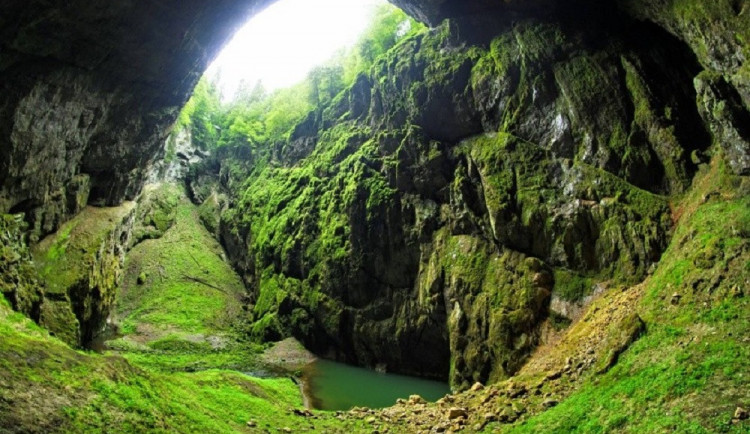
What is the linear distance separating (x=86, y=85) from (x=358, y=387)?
22.0 metres

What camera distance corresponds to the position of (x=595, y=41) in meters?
28.4

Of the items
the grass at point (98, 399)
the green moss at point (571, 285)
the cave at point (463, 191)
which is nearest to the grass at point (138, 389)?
the grass at point (98, 399)

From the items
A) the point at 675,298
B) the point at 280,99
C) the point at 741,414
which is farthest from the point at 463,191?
the point at 280,99

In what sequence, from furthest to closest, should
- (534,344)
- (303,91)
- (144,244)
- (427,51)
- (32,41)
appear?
1. (303,91)
2. (144,244)
3. (427,51)
4. (534,344)
5. (32,41)

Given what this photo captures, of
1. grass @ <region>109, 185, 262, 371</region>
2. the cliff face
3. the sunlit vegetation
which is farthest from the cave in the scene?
the sunlit vegetation

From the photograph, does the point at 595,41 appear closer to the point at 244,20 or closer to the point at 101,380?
the point at 244,20

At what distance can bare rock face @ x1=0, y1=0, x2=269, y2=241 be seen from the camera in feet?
64.1

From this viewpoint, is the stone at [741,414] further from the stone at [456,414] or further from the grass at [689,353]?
the stone at [456,414]

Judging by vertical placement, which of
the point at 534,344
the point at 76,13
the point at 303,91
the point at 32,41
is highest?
the point at 303,91

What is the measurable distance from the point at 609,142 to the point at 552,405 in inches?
681

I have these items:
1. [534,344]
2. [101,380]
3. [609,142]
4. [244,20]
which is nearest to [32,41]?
[244,20]

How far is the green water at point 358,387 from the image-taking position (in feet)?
80.3

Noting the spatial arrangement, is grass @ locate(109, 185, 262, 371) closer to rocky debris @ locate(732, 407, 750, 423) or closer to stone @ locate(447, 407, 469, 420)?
stone @ locate(447, 407, 469, 420)

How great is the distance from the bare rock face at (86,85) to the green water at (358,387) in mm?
17406
